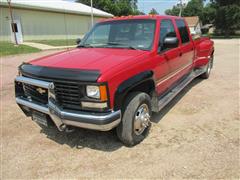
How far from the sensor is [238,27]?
39.4 metres

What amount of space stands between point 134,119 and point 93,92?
837 millimetres

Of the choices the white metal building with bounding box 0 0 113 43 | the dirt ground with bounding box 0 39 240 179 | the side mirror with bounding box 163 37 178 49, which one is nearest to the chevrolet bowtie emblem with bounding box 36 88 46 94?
the dirt ground with bounding box 0 39 240 179

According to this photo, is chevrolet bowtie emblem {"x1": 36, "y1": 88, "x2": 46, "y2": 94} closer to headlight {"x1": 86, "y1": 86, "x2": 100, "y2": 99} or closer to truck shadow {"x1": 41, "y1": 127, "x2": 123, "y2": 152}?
headlight {"x1": 86, "y1": 86, "x2": 100, "y2": 99}

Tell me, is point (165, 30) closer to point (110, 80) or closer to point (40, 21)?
point (110, 80)

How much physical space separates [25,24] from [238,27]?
113 ft

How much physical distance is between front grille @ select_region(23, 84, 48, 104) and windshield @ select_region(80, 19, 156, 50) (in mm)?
1486

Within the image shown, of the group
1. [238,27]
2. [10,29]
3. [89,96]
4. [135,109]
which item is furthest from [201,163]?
[238,27]

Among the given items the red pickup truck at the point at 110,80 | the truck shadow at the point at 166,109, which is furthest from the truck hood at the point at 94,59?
the truck shadow at the point at 166,109

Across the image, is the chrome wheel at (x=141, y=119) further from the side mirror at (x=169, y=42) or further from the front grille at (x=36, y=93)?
the front grille at (x=36, y=93)

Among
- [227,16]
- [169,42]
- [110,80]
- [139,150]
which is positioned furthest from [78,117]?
[227,16]

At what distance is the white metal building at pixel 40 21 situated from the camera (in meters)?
20.9

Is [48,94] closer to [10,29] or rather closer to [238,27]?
[10,29]

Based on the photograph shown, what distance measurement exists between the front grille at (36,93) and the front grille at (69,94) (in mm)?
238

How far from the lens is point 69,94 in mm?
3018
